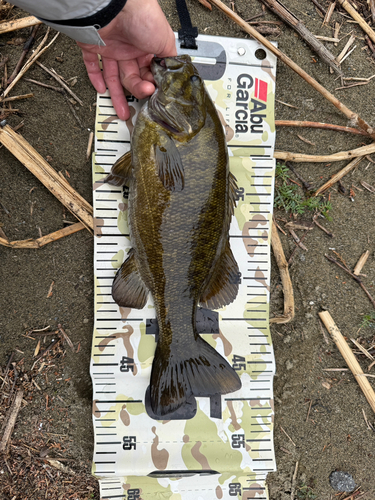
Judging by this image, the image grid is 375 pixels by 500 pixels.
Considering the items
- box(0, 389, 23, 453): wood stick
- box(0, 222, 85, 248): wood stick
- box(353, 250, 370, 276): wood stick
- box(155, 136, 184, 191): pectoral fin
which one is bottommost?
box(0, 389, 23, 453): wood stick

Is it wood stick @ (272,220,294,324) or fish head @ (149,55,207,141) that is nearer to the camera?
fish head @ (149,55,207,141)

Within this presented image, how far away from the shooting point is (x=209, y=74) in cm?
303

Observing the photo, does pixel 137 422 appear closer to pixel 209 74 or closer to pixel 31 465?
pixel 31 465

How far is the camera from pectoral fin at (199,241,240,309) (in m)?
2.70

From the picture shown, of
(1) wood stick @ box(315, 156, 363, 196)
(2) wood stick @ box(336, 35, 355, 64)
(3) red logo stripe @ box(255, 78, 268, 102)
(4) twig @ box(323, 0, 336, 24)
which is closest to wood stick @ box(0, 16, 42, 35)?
(3) red logo stripe @ box(255, 78, 268, 102)

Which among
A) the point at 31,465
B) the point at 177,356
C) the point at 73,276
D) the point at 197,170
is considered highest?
the point at 197,170

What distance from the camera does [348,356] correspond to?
3.17m

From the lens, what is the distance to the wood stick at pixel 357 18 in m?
3.24

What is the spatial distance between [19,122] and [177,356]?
2.42 metres

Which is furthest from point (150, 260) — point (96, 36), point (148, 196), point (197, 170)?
point (96, 36)

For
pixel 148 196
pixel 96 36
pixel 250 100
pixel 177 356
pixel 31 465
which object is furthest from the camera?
pixel 250 100

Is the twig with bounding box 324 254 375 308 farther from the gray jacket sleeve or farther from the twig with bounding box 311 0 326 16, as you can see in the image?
the gray jacket sleeve

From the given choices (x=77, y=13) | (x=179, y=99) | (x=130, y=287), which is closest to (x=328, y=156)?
(x=179, y=99)

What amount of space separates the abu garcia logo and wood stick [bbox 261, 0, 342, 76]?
1.95ft
